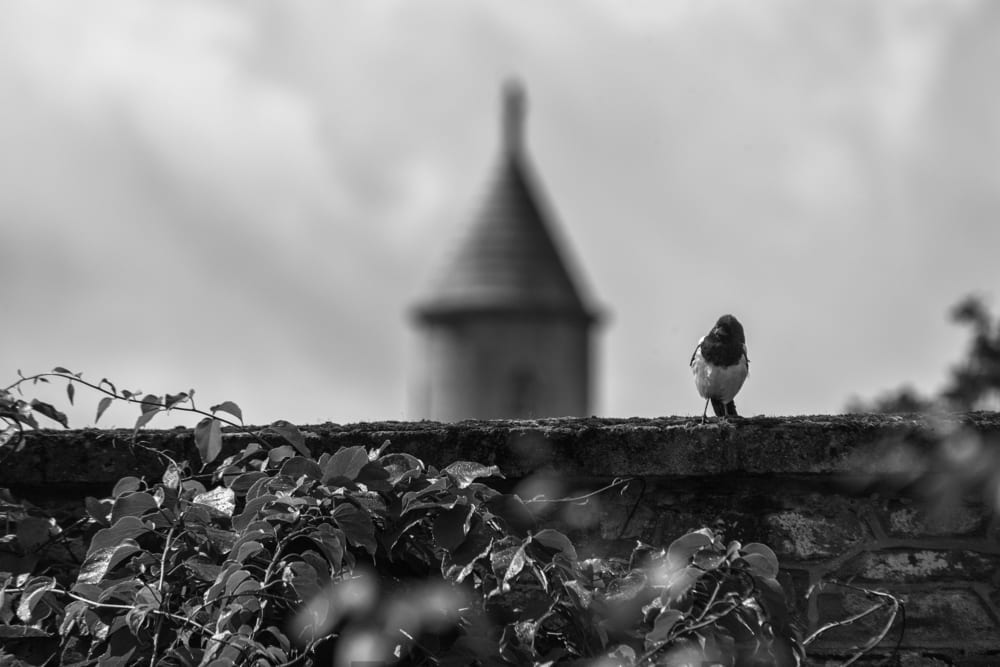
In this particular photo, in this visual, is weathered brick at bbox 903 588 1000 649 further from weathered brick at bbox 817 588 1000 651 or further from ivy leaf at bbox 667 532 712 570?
ivy leaf at bbox 667 532 712 570

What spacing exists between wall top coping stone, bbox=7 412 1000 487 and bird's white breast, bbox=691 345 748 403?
172cm

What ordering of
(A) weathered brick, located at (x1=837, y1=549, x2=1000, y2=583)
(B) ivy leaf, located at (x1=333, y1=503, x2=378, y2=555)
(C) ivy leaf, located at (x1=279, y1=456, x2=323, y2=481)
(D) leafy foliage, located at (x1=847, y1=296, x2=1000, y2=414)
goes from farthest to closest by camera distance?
(D) leafy foliage, located at (x1=847, y1=296, x2=1000, y2=414) → (A) weathered brick, located at (x1=837, y1=549, x2=1000, y2=583) → (C) ivy leaf, located at (x1=279, y1=456, x2=323, y2=481) → (B) ivy leaf, located at (x1=333, y1=503, x2=378, y2=555)

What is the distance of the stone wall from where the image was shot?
186 inches

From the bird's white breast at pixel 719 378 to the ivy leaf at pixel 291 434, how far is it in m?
2.33

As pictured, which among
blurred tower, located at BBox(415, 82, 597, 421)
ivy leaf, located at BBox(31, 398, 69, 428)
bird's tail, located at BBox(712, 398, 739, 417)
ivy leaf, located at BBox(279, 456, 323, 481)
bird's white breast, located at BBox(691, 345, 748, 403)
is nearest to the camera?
ivy leaf, located at BBox(279, 456, 323, 481)

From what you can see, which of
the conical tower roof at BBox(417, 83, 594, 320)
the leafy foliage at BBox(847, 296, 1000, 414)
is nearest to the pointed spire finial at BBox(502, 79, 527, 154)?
the conical tower roof at BBox(417, 83, 594, 320)

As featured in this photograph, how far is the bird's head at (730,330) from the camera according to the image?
6633 mm

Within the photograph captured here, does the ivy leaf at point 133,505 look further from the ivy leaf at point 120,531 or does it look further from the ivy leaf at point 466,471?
the ivy leaf at point 466,471

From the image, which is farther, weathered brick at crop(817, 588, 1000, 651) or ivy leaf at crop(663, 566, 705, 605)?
weathered brick at crop(817, 588, 1000, 651)

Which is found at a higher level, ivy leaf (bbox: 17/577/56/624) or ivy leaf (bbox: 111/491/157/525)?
ivy leaf (bbox: 111/491/157/525)

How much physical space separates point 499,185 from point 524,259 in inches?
115

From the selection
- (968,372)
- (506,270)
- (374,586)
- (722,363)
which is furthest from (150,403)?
(506,270)

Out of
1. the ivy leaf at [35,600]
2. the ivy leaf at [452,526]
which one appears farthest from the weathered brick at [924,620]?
the ivy leaf at [35,600]

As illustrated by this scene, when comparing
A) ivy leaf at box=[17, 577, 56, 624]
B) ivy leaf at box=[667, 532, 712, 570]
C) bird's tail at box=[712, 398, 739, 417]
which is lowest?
ivy leaf at box=[17, 577, 56, 624]
